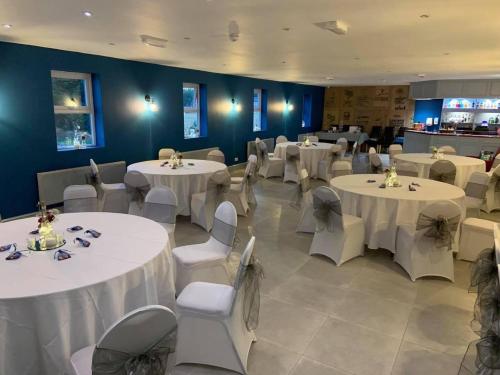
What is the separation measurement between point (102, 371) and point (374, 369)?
6.22 ft

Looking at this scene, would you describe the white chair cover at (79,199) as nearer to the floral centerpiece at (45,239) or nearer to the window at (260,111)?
the floral centerpiece at (45,239)

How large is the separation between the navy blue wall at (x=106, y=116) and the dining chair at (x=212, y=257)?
151 inches

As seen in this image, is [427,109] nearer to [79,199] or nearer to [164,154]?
[164,154]

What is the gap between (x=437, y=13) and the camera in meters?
3.41

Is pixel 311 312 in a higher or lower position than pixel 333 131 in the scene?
lower

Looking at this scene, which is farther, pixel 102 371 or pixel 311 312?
pixel 311 312

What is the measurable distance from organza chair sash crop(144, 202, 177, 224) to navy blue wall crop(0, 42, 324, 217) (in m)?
3.11

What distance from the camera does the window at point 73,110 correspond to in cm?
634

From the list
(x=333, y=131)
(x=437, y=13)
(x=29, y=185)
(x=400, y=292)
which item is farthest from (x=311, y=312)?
(x=333, y=131)

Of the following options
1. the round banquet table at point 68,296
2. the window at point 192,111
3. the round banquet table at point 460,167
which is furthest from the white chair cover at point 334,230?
the window at point 192,111

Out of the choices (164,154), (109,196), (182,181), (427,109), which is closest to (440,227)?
(182,181)

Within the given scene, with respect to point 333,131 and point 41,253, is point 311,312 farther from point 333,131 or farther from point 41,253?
point 333,131

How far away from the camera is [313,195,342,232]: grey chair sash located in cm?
397

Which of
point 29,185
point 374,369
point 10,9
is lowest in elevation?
point 374,369
